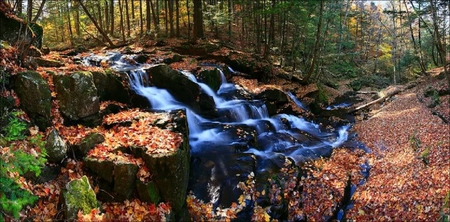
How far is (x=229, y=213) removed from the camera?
721 cm

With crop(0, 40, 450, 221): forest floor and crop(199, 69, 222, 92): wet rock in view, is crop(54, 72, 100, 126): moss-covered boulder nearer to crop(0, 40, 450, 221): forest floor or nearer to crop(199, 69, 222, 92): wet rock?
crop(0, 40, 450, 221): forest floor

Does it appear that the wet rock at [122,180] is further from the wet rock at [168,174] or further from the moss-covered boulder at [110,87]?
the moss-covered boulder at [110,87]

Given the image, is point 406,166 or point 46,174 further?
point 406,166

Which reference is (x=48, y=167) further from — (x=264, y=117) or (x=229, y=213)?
(x=264, y=117)

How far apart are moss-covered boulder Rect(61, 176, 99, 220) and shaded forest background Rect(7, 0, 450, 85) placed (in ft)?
39.8

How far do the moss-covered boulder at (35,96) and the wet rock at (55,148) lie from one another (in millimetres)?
998

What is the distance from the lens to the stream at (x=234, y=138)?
8.34 m

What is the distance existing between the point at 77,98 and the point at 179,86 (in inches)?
200

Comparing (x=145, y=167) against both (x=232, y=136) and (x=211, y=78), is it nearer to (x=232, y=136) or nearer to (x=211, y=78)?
(x=232, y=136)

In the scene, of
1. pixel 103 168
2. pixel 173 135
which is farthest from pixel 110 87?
pixel 103 168

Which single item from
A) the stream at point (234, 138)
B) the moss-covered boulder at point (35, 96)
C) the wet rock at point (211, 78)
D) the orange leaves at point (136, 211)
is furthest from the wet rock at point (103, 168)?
the wet rock at point (211, 78)

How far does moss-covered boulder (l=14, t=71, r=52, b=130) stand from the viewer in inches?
280

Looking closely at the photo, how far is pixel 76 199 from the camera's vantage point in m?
5.37

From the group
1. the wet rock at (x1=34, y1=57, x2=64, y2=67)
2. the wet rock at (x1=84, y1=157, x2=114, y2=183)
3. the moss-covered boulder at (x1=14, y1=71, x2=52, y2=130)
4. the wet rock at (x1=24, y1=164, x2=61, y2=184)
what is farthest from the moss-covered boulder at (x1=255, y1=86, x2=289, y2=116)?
the wet rock at (x1=24, y1=164, x2=61, y2=184)
